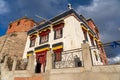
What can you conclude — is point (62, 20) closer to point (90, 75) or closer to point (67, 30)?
point (67, 30)

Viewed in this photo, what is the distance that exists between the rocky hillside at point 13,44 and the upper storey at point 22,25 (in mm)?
1693

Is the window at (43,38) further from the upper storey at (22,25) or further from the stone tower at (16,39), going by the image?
the upper storey at (22,25)

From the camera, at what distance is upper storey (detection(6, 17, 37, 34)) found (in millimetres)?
26609

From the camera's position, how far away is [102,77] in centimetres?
784

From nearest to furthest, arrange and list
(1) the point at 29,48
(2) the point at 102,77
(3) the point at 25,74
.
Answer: (2) the point at 102,77
(3) the point at 25,74
(1) the point at 29,48

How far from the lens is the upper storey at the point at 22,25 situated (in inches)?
1048

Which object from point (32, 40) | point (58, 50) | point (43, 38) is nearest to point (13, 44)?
point (32, 40)

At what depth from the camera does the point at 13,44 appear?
23469mm

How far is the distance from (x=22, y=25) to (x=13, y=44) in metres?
5.55

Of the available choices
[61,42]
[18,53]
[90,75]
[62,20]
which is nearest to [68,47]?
[61,42]

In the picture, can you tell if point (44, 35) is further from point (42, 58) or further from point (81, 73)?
point (81, 73)

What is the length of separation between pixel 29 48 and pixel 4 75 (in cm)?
643

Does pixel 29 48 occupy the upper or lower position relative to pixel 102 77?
upper

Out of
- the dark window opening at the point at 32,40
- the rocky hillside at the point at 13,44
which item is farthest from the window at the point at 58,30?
the rocky hillside at the point at 13,44
